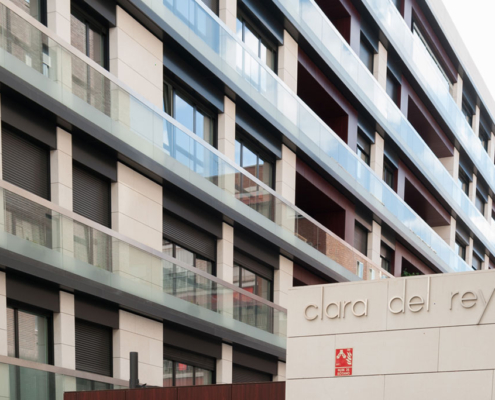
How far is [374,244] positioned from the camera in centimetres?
3581

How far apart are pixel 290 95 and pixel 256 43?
1.98 metres

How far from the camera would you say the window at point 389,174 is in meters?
38.7

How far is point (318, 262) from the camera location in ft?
99.6

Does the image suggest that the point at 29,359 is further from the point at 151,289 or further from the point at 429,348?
the point at 429,348

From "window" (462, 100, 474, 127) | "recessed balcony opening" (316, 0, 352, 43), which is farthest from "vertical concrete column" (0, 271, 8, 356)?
"window" (462, 100, 474, 127)

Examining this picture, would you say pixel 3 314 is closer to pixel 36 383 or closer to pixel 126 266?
pixel 36 383

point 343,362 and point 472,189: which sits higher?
point 472,189

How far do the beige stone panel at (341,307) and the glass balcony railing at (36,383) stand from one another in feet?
16.3

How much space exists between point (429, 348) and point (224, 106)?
13094 mm

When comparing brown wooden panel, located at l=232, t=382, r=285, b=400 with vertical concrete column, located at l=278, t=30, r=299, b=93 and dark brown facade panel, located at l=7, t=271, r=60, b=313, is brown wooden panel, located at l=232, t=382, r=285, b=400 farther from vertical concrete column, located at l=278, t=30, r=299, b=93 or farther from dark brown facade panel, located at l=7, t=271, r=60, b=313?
vertical concrete column, located at l=278, t=30, r=299, b=93

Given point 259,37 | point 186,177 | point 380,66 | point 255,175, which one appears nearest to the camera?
point 186,177

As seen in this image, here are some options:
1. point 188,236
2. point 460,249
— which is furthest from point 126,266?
point 460,249

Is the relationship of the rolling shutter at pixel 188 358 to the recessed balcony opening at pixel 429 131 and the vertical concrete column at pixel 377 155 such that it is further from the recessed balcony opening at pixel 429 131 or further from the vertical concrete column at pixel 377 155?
the recessed balcony opening at pixel 429 131

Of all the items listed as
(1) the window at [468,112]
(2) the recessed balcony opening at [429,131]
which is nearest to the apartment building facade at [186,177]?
(2) the recessed balcony opening at [429,131]
